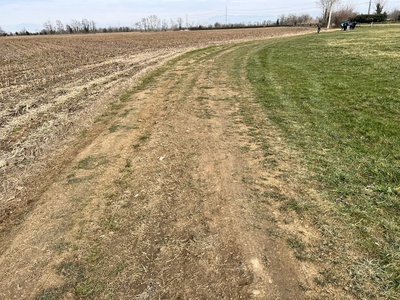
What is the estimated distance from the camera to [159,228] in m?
3.74

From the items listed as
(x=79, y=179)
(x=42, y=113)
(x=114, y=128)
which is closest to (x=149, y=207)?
(x=79, y=179)

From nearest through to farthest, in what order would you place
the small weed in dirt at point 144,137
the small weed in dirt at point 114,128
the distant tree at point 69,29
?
the small weed in dirt at point 144,137
the small weed in dirt at point 114,128
the distant tree at point 69,29

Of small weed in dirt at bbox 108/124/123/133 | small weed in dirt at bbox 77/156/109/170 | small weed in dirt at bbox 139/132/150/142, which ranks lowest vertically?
small weed in dirt at bbox 77/156/109/170

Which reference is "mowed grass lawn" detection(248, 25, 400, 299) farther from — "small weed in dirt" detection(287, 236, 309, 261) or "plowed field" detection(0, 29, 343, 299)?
"plowed field" detection(0, 29, 343, 299)

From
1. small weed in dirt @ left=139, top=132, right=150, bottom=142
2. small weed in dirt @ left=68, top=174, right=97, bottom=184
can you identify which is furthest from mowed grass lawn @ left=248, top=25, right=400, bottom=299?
small weed in dirt @ left=68, top=174, right=97, bottom=184

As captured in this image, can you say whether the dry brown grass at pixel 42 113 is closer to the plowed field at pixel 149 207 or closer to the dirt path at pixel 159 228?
the plowed field at pixel 149 207

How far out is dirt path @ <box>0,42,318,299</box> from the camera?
9.75ft

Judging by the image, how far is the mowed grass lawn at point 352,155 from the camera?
312cm

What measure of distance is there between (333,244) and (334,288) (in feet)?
2.04

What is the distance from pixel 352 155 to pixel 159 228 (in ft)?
12.1

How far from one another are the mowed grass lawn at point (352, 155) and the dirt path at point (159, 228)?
624 millimetres

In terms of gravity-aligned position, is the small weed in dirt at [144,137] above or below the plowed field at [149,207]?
above

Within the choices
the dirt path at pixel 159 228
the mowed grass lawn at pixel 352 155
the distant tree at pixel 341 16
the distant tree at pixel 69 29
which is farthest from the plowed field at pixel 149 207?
the distant tree at pixel 69 29

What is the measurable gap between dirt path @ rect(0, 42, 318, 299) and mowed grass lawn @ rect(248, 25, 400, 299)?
62cm
